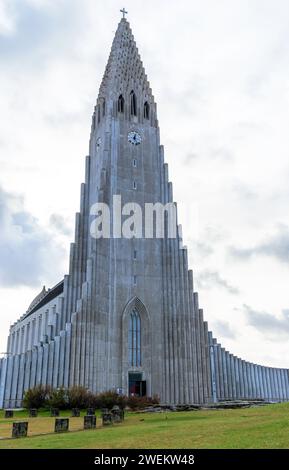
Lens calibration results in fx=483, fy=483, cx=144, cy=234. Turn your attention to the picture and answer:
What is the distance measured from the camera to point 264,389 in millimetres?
59281

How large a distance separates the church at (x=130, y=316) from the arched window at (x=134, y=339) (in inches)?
4.4

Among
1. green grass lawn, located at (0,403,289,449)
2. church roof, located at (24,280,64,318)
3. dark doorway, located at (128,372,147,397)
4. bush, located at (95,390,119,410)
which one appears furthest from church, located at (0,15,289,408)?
green grass lawn, located at (0,403,289,449)

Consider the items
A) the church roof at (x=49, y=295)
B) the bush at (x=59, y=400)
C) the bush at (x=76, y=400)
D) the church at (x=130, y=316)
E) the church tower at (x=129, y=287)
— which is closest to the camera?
the bush at (x=76, y=400)

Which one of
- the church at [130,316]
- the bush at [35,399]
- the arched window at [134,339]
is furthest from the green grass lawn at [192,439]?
the arched window at [134,339]

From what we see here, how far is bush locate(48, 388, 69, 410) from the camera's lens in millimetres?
38625

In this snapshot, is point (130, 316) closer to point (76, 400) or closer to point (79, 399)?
point (79, 399)

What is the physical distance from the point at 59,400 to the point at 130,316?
54.6 feet

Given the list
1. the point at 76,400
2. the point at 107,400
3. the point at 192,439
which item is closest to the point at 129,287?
the point at 76,400

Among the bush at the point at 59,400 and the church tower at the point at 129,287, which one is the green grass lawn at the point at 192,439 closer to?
the bush at the point at 59,400

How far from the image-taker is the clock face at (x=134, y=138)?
6250cm

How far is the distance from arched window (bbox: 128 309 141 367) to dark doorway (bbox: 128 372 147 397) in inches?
41.5

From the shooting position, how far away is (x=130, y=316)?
54.1 meters

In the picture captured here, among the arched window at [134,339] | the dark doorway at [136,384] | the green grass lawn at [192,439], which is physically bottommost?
the green grass lawn at [192,439]
